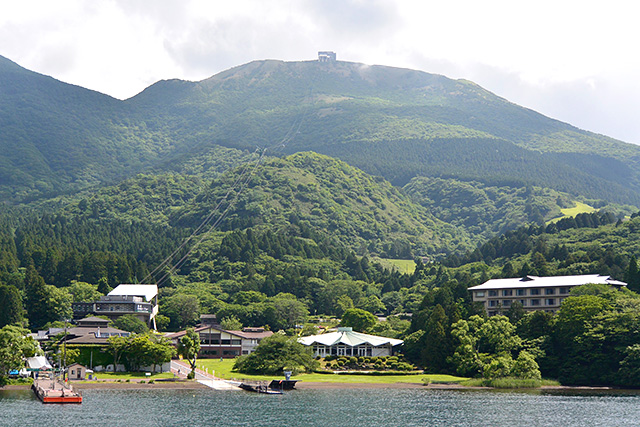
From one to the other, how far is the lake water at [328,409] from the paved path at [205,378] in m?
4.39

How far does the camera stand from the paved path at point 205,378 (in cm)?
10504

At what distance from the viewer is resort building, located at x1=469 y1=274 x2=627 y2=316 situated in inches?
5241

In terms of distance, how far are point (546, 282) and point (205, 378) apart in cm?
5525

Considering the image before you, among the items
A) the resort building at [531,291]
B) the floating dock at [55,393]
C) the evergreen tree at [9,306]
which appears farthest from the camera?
the evergreen tree at [9,306]

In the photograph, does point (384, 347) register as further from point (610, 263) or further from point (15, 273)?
point (15, 273)

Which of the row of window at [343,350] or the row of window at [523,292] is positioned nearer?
the row of window at [523,292]

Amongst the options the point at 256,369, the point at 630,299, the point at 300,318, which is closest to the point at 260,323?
the point at 300,318

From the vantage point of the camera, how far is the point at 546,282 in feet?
449

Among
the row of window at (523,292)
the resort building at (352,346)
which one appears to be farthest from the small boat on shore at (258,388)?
the row of window at (523,292)

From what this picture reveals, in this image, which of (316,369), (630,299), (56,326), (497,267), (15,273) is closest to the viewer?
(630,299)

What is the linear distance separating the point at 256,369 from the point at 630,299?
48963mm

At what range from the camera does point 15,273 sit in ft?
552

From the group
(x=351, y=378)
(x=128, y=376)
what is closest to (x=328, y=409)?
(x=351, y=378)

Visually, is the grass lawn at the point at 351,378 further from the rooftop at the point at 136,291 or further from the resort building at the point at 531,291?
the rooftop at the point at 136,291
